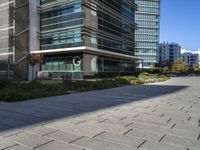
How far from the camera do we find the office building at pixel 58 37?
37125 millimetres

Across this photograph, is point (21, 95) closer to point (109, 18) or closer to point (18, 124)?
point (18, 124)

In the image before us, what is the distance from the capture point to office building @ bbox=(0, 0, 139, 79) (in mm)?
37125

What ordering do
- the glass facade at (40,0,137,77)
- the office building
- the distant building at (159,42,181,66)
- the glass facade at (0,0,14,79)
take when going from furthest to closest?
the distant building at (159,42,181,66), the glass facade at (0,0,14,79), the office building, the glass facade at (40,0,137,77)

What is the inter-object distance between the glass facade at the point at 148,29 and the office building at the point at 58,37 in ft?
265

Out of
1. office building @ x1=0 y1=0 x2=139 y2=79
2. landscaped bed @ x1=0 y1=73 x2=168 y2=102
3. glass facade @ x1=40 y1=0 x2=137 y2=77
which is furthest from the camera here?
office building @ x1=0 y1=0 x2=139 y2=79

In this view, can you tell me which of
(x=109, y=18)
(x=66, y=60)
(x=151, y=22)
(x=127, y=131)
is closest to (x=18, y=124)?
(x=127, y=131)

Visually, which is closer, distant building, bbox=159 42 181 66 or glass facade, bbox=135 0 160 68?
glass facade, bbox=135 0 160 68

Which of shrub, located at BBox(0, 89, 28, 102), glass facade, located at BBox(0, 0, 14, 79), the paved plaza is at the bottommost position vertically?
the paved plaza

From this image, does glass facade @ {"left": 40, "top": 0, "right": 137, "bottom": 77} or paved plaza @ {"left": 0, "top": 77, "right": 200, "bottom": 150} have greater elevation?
glass facade @ {"left": 40, "top": 0, "right": 137, "bottom": 77}

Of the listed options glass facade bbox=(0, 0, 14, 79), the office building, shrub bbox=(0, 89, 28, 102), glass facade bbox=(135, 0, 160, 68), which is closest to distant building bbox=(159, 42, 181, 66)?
glass facade bbox=(135, 0, 160, 68)

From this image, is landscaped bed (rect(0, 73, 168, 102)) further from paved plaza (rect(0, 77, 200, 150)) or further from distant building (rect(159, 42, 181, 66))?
distant building (rect(159, 42, 181, 66))

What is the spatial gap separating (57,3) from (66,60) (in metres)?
9.28

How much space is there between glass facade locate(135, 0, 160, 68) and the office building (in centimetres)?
8082

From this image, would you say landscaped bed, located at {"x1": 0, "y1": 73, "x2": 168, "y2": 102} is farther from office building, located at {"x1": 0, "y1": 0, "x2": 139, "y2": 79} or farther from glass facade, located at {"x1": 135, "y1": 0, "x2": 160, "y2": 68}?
glass facade, located at {"x1": 135, "y1": 0, "x2": 160, "y2": 68}
